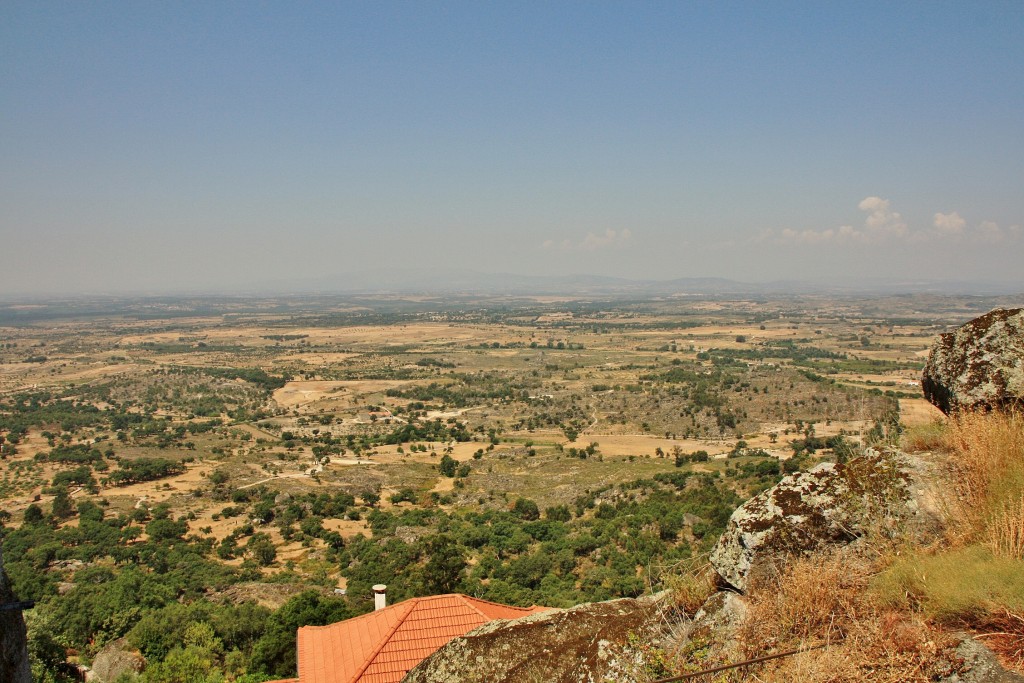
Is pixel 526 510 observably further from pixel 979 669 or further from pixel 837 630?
pixel 979 669

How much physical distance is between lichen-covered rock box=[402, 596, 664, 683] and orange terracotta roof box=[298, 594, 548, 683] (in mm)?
6749

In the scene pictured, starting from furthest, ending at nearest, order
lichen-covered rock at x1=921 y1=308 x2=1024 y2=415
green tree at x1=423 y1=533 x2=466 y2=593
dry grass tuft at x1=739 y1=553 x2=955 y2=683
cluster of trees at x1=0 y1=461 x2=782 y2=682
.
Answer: green tree at x1=423 y1=533 x2=466 y2=593
cluster of trees at x1=0 y1=461 x2=782 y2=682
lichen-covered rock at x1=921 y1=308 x2=1024 y2=415
dry grass tuft at x1=739 y1=553 x2=955 y2=683

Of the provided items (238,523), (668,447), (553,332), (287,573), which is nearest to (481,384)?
(668,447)

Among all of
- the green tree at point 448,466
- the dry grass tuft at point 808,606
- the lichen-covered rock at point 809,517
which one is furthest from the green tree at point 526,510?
the dry grass tuft at point 808,606

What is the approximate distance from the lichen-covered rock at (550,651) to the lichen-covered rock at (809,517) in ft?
2.87

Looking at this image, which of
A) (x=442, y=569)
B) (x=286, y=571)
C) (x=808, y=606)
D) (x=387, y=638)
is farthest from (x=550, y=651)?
(x=286, y=571)

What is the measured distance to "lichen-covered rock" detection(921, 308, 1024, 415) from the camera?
582 cm

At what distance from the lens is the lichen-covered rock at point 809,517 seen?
15.2ft

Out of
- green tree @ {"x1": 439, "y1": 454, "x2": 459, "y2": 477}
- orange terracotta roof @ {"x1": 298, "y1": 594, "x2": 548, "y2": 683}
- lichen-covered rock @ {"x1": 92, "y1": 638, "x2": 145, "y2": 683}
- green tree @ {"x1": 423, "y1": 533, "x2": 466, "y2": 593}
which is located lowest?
green tree @ {"x1": 439, "y1": 454, "x2": 459, "y2": 477}

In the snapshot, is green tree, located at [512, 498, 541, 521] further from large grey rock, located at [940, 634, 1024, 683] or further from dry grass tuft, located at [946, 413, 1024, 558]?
large grey rock, located at [940, 634, 1024, 683]

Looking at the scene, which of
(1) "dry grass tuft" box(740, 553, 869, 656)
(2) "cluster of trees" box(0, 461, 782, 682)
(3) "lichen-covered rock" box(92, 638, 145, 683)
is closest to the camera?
(1) "dry grass tuft" box(740, 553, 869, 656)

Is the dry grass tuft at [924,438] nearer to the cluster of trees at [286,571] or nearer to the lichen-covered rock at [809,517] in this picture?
the lichen-covered rock at [809,517]

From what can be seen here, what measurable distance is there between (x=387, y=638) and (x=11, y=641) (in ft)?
31.4

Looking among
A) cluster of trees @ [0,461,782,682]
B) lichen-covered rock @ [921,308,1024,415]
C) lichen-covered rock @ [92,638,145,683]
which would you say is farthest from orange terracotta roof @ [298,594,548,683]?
lichen-covered rock @ [92,638,145,683]
